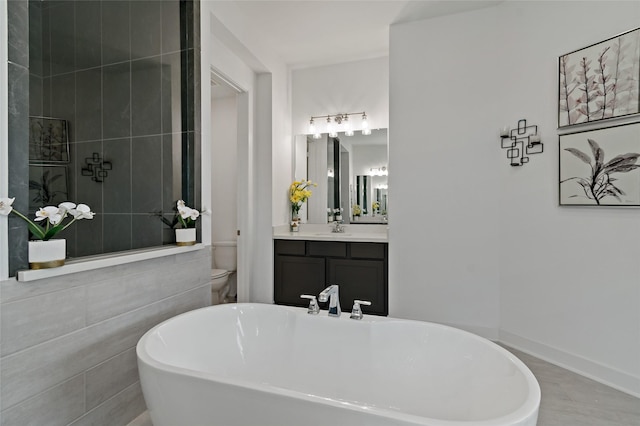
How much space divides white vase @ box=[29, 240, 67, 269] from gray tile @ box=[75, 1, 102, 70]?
49.5 inches

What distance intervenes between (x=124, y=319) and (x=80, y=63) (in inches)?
62.0

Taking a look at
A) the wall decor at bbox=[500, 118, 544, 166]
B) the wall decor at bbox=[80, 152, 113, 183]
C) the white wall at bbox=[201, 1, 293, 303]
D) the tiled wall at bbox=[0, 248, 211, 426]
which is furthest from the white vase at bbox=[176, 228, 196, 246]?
the wall decor at bbox=[500, 118, 544, 166]

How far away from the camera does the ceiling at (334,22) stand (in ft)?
8.62

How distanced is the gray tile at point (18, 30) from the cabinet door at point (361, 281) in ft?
8.42

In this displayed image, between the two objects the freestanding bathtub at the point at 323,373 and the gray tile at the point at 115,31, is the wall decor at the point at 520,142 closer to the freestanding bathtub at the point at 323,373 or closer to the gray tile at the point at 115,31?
the freestanding bathtub at the point at 323,373

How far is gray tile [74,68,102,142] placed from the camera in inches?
73.1

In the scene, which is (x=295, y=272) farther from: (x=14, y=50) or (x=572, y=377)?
(x=14, y=50)

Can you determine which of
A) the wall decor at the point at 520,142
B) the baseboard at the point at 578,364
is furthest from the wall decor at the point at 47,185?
the baseboard at the point at 578,364

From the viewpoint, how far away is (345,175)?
363cm

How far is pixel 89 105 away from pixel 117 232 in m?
0.81

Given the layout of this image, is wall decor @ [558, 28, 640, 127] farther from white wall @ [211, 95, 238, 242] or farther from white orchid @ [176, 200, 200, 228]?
white wall @ [211, 95, 238, 242]

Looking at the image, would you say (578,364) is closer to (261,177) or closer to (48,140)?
(261,177)

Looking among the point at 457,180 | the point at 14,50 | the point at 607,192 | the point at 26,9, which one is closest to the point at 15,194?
the point at 14,50

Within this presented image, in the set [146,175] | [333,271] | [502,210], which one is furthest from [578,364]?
[146,175]
